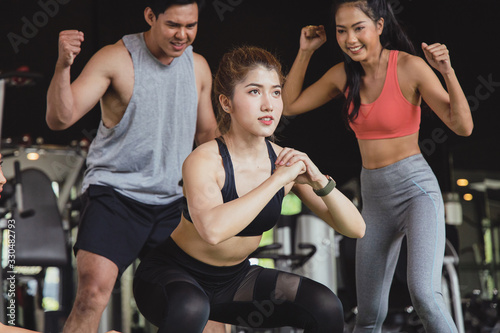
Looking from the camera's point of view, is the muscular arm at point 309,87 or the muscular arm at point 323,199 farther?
the muscular arm at point 309,87

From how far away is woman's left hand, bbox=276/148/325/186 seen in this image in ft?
6.54

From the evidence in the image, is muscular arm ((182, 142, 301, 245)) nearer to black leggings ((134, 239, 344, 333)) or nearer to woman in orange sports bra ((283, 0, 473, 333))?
black leggings ((134, 239, 344, 333))

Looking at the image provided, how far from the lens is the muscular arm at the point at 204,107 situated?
8.93 ft

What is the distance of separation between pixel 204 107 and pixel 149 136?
0.31 meters

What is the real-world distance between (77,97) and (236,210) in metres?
0.88

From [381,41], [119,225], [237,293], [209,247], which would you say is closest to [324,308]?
[237,293]

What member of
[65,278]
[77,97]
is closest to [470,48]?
[65,278]

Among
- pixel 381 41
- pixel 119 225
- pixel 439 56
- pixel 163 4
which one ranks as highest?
pixel 163 4

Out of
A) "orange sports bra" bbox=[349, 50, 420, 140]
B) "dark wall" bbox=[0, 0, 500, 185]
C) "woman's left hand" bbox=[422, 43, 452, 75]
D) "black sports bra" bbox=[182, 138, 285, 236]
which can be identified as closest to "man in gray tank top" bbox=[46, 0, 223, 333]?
"black sports bra" bbox=[182, 138, 285, 236]

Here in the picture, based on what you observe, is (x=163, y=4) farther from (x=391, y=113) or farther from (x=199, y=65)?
(x=391, y=113)

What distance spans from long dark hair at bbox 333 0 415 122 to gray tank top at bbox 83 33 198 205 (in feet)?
2.06

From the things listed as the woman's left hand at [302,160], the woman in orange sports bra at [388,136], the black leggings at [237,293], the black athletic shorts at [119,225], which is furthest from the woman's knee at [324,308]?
the black athletic shorts at [119,225]

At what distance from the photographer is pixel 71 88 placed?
241 cm

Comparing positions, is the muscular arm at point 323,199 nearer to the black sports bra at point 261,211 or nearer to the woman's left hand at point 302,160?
the woman's left hand at point 302,160
